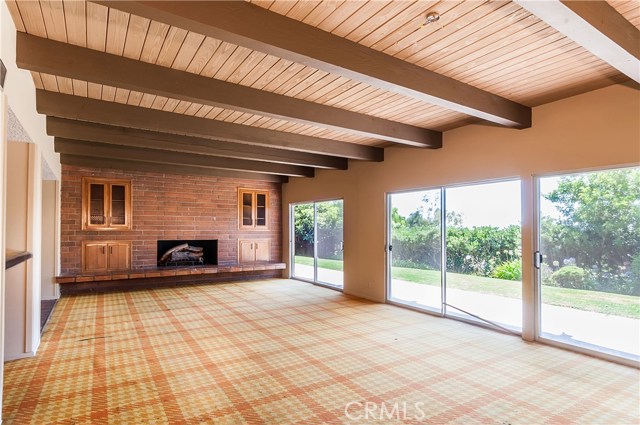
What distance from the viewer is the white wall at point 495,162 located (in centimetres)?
362

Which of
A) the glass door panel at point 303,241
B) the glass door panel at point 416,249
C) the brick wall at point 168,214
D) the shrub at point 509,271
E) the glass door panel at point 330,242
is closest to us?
the shrub at point 509,271

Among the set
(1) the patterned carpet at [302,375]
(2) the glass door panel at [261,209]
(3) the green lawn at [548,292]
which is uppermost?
(2) the glass door panel at [261,209]

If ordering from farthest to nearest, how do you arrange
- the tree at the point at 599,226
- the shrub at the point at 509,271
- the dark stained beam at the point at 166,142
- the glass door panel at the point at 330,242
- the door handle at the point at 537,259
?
the glass door panel at the point at 330,242 → the dark stained beam at the point at 166,142 → the shrub at the point at 509,271 → the door handle at the point at 537,259 → the tree at the point at 599,226

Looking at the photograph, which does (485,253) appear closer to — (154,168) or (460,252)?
(460,252)

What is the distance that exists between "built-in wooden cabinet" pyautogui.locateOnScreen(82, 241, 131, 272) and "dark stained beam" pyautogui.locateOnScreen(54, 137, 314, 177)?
2.05m

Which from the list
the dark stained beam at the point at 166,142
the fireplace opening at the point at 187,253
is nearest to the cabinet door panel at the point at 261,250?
the fireplace opening at the point at 187,253

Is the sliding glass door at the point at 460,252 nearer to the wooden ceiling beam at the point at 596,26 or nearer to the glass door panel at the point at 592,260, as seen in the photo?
the glass door panel at the point at 592,260

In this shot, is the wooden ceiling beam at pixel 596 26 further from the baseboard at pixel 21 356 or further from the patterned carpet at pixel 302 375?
the baseboard at pixel 21 356

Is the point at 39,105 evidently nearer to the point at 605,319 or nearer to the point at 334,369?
the point at 334,369

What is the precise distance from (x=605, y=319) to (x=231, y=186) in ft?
24.9

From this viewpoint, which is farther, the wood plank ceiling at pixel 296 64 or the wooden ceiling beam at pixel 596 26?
the wood plank ceiling at pixel 296 64

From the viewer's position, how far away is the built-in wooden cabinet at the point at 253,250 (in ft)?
29.8

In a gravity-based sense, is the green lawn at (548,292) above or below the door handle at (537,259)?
below

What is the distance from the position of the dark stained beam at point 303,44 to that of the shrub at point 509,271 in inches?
82.1
